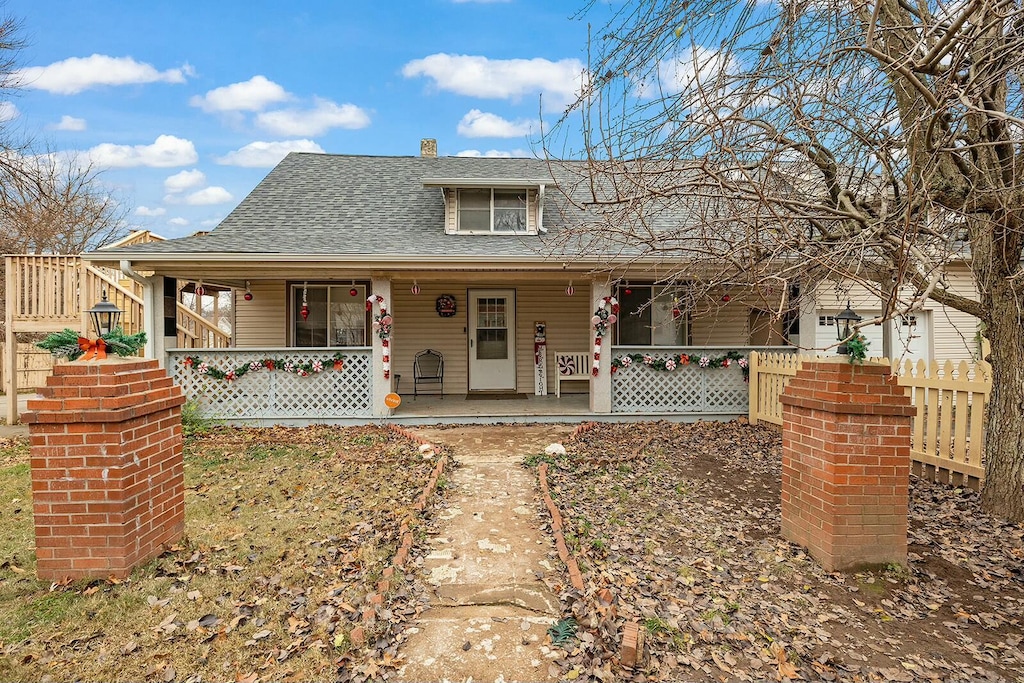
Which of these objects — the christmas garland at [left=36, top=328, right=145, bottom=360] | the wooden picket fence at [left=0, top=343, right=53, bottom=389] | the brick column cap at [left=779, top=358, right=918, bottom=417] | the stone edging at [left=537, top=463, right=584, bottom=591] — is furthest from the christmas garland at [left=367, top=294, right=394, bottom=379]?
the wooden picket fence at [left=0, top=343, right=53, bottom=389]

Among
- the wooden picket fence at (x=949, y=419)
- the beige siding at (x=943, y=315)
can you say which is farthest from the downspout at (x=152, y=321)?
the beige siding at (x=943, y=315)

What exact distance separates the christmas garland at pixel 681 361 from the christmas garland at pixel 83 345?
22.9 ft

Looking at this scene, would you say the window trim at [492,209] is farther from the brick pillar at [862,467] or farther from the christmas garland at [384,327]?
the brick pillar at [862,467]

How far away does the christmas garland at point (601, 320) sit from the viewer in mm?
8500

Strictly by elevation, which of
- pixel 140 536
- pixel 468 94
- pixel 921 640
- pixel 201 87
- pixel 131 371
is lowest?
pixel 921 640

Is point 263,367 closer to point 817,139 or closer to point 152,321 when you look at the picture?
point 152,321

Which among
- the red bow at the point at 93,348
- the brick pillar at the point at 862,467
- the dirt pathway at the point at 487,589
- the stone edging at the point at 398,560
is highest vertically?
the red bow at the point at 93,348

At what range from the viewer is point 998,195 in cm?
368

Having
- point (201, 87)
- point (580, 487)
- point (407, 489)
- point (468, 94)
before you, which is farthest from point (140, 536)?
point (201, 87)

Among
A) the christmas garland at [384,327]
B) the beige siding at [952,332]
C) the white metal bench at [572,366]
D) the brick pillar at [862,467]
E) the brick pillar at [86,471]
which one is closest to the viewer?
the brick pillar at [86,471]

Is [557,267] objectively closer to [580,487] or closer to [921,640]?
[580,487]

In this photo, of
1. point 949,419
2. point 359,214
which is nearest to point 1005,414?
point 949,419

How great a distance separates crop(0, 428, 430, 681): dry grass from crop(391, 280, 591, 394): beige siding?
5.36m

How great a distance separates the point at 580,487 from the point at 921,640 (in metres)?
2.94
